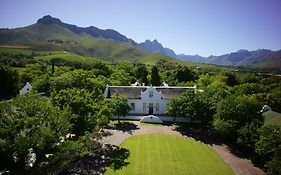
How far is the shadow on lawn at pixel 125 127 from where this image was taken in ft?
159

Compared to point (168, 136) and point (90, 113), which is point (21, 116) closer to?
point (90, 113)

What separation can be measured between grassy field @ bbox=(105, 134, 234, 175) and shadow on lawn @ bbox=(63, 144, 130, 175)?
32.5 inches

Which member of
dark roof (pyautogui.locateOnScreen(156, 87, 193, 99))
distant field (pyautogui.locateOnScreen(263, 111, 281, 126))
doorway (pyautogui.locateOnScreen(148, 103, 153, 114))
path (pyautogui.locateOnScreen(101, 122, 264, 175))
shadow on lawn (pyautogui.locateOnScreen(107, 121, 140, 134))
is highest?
dark roof (pyautogui.locateOnScreen(156, 87, 193, 99))

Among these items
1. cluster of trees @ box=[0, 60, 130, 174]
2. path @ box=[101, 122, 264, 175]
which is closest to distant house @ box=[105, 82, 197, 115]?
path @ box=[101, 122, 264, 175]

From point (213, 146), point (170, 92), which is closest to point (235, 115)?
point (213, 146)

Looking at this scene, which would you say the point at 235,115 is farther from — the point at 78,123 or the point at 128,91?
the point at 128,91

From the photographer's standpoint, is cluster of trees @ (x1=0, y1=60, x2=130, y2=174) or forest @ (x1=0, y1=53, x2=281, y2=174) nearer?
cluster of trees @ (x1=0, y1=60, x2=130, y2=174)

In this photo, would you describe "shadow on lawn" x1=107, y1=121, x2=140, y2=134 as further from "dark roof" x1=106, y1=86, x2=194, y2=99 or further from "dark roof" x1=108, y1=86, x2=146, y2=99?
"dark roof" x1=106, y1=86, x2=194, y2=99

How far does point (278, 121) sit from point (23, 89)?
62.1m

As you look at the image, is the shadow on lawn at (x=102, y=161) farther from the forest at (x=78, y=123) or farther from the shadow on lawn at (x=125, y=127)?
the shadow on lawn at (x=125, y=127)

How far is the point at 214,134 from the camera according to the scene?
4831cm

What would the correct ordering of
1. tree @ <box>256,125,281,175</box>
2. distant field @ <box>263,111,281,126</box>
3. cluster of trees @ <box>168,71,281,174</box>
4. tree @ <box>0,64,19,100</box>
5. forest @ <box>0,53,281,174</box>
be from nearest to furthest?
forest @ <box>0,53,281,174</box>
tree @ <box>256,125,281,175</box>
cluster of trees @ <box>168,71,281,174</box>
distant field @ <box>263,111,281,126</box>
tree @ <box>0,64,19,100</box>

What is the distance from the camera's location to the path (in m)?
34.2

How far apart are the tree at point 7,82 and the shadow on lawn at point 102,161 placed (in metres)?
41.8
